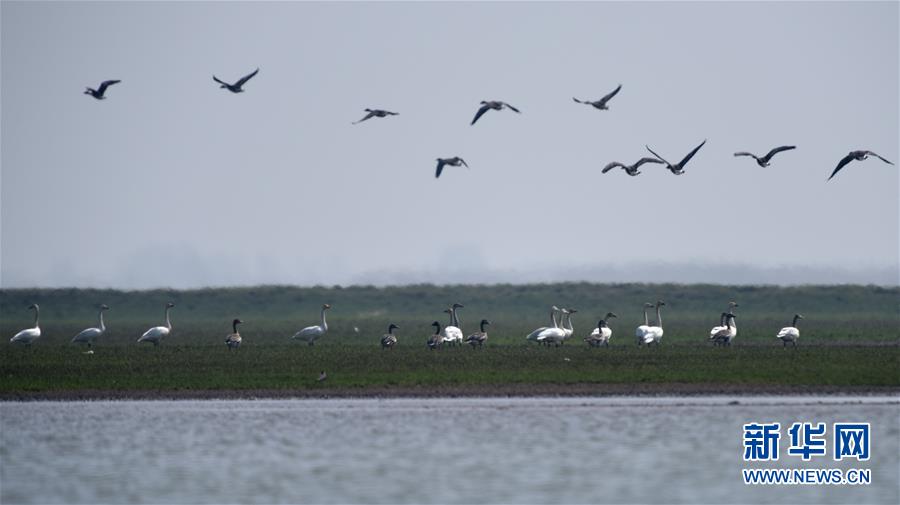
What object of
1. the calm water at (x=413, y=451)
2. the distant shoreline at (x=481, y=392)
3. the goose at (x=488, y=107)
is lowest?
the calm water at (x=413, y=451)

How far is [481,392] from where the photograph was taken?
31.1 metres

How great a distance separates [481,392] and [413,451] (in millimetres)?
7314

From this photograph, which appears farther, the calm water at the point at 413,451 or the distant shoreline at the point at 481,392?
the distant shoreline at the point at 481,392

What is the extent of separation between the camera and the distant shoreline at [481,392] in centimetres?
3069

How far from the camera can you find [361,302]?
7994 cm

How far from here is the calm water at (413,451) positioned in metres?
20.9

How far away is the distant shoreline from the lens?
30688mm

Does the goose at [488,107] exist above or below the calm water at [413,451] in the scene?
above

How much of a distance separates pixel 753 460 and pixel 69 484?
9.67m

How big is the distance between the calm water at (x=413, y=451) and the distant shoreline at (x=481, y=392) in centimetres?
65

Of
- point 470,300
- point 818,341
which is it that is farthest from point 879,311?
point 818,341

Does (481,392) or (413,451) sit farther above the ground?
(481,392)

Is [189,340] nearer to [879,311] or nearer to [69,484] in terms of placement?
[69,484]

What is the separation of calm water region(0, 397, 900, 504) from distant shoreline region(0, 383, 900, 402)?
0.65 meters
